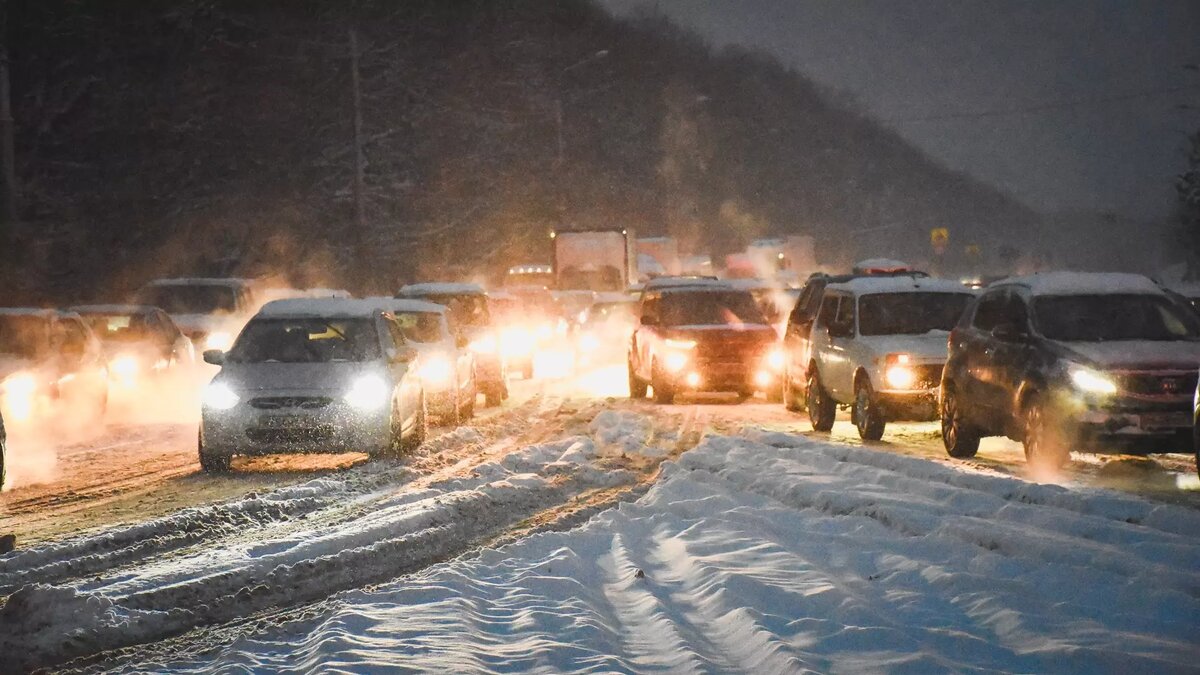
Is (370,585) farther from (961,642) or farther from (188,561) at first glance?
(961,642)

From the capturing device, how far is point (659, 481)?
→ 13.0 metres

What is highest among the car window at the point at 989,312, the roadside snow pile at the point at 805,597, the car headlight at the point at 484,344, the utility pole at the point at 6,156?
the utility pole at the point at 6,156

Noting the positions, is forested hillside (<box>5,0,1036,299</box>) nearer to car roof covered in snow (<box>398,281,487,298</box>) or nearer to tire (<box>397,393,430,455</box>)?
car roof covered in snow (<box>398,281,487,298</box>)

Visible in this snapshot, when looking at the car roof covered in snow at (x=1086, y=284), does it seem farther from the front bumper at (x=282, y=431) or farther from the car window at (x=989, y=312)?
the front bumper at (x=282, y=431)

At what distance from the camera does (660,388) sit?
74.6 ft

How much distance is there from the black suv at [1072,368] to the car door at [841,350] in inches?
78.9

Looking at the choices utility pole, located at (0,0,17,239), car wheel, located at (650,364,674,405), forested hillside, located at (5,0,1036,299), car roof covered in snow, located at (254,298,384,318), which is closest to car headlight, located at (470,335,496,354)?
car wheel, located at (650,364,674,405)

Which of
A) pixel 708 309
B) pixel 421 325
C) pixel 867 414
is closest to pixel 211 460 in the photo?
pixel 421 325

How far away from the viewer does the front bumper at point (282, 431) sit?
46.5 feet

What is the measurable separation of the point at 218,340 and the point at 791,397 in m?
11.7

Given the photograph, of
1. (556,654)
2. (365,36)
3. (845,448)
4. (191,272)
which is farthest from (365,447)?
(365,36)

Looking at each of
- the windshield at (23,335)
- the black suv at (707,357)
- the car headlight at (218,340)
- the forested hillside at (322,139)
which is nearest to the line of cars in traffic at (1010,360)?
the black suv at (707,357)

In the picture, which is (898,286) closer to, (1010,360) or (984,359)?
(984,359)

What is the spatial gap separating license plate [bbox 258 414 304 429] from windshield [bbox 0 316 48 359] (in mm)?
4497
